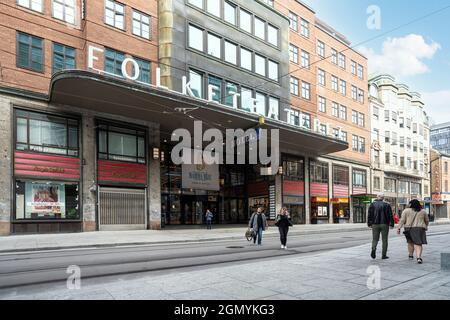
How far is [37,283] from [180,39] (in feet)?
72.5

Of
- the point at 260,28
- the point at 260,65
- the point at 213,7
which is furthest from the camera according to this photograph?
the point at 260,28

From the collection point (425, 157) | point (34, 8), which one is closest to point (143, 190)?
point (34, 8)

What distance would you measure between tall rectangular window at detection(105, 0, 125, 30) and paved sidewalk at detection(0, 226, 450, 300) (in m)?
20.6

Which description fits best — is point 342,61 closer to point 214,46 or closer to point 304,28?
point 304,28

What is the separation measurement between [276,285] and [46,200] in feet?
60.2

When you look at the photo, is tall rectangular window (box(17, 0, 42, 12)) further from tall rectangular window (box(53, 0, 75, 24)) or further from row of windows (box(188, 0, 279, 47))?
row of windows (box(188, 0, 279, 47))

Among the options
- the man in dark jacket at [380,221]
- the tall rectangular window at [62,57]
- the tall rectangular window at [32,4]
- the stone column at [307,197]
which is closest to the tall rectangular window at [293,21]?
the stone column at [307,197]

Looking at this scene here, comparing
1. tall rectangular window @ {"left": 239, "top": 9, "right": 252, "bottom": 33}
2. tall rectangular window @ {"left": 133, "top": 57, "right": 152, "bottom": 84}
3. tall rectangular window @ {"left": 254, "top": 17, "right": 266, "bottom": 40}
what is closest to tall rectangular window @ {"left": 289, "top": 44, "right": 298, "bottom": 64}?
tall rectangular window @ {"left": 254, "top": 17, "right": 266, "bottom": 40}

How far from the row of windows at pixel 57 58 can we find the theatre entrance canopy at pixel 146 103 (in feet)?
7.75

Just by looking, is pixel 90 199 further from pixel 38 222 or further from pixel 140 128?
pixel 140 128

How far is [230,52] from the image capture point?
31000 millimetres

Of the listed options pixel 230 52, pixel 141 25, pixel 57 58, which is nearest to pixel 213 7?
pixel 230 52

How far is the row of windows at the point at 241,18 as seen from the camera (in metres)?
29.8

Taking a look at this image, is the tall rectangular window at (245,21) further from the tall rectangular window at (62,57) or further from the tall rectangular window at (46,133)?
the tall rectangular window at (46,133)
